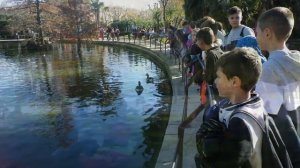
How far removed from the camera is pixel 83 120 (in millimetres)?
10758

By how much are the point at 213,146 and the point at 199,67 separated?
4065 millimetres

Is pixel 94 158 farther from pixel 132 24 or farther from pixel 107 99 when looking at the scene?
pixel 132 24

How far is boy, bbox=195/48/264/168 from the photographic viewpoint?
6.75 ft

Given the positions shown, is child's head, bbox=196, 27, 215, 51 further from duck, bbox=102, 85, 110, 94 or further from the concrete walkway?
duck, bbox=102, 85, 110, 94

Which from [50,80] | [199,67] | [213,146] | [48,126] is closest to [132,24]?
[50,80]

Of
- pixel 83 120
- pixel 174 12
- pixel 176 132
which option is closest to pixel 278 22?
pixel 176 132

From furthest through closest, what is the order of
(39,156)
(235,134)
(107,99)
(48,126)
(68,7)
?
Result: 1. (68,7)
2. (107,99)
3. (48,126)
4. (39,156)
5. (235,134)

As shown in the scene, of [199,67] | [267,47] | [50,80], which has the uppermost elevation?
[267,47]

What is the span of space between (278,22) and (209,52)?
1.96 meters

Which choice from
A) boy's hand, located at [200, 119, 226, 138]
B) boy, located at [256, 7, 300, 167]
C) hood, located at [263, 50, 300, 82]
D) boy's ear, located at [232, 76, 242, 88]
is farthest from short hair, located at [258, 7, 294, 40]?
boy's hand, located at [200, 119, 226, 138]

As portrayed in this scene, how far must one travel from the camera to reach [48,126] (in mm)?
10406

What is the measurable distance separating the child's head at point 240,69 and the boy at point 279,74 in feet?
1.53

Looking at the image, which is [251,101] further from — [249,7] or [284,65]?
[249,7]

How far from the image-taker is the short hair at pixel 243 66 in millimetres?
2264
